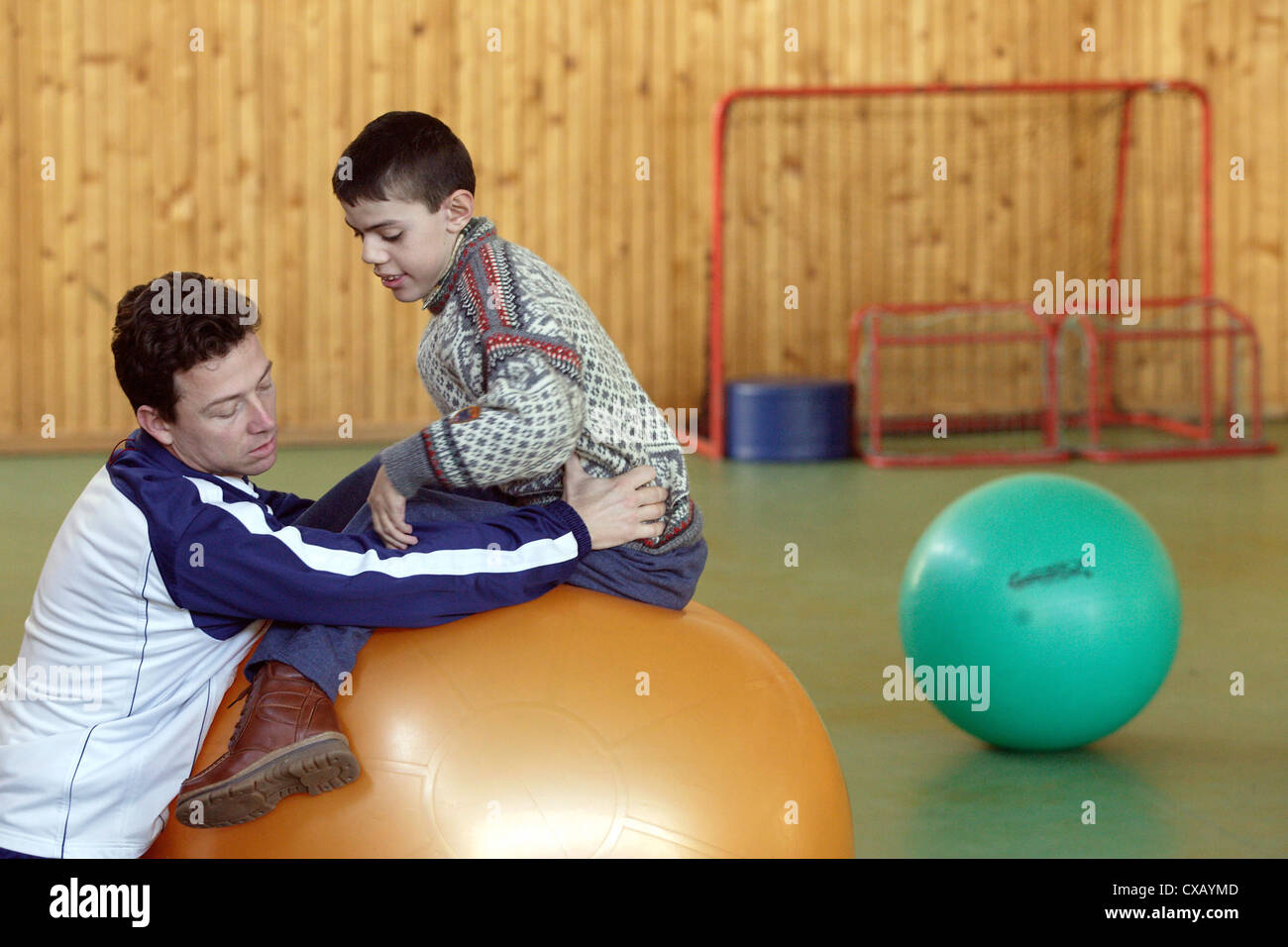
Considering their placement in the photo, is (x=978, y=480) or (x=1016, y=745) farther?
(x=978, y=480)

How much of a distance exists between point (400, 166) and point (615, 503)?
2.12 feet

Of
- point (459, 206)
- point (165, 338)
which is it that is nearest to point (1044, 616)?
point (459, 206)

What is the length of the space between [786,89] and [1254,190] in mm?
3133

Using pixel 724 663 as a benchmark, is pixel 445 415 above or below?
above

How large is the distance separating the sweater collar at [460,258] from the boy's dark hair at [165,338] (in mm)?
386

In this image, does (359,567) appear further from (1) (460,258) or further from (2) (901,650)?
(2) (901,650)

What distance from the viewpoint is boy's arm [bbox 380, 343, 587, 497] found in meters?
2.54

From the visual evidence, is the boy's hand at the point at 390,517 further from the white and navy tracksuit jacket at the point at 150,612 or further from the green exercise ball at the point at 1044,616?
the green exercise ball at the point at 1044,616

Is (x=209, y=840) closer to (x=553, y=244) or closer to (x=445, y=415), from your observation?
(x=445, y=415)

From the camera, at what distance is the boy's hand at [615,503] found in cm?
266

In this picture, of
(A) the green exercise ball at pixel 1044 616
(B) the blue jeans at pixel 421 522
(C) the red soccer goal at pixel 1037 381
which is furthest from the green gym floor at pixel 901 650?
(B) the blue jeans at pixel 421 522

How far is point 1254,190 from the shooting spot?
9.96m

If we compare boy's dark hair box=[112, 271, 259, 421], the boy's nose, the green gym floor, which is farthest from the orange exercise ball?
the green gym floor
